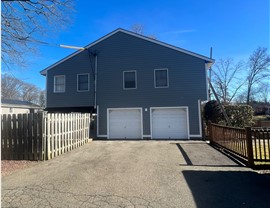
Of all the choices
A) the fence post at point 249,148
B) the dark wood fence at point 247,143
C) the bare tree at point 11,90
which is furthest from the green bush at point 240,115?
the bare tree at point 11,90

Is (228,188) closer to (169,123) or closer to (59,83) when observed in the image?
(169,123)

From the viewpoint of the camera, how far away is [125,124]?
15.0 meters

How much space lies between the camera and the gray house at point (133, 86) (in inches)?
557

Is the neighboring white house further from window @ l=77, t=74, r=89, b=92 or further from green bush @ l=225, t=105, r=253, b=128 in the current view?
green bush @ l=225, t=105, r=253, b=128

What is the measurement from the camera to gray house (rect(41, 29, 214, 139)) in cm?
1416

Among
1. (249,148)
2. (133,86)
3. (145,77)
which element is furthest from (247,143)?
(133,86)

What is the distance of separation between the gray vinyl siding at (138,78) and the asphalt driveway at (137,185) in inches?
291

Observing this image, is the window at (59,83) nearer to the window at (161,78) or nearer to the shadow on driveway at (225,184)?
the window at (161,78)

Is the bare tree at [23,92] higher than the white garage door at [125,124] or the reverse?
higher

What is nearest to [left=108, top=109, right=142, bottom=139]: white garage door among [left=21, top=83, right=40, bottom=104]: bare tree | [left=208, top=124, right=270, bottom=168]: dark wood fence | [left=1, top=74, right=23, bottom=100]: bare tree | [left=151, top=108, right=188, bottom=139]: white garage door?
[left=151, top=108, right=188, bottom=139]: white garage door

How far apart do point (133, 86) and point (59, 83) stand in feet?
20.0

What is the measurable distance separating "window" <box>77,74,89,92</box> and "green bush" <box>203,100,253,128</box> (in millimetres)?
9037

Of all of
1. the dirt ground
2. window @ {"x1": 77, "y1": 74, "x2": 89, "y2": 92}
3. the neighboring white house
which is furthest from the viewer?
the neighboring white house

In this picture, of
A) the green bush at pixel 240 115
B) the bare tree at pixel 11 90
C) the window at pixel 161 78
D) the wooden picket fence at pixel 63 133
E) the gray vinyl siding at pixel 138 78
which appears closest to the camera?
the wooden picket fence at pixel 63 133
